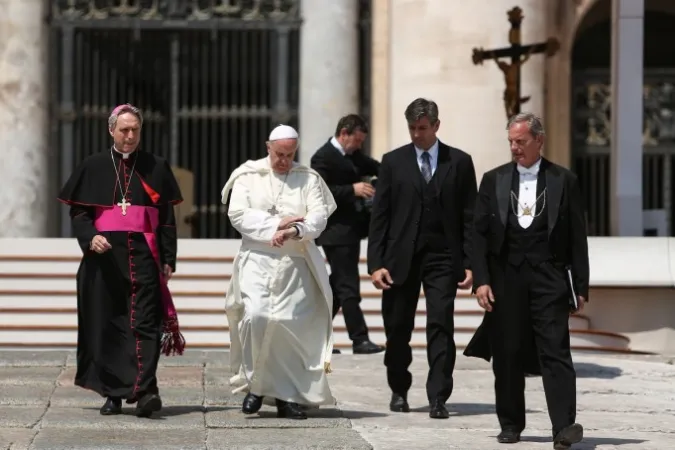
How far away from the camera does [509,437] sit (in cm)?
908

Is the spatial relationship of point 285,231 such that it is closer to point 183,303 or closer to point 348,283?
point 348,283

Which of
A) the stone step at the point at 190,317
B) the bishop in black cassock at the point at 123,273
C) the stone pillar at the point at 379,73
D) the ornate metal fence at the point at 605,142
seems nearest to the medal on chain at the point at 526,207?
the bishop in black cassock at the point at 123,273

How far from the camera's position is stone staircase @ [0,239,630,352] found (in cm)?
1459

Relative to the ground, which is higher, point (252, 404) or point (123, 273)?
point (123, 273)

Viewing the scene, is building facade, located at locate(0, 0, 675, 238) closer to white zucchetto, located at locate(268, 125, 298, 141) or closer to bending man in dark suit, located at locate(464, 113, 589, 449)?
white zucchetto, located at locate(268, 125, 298, 141)

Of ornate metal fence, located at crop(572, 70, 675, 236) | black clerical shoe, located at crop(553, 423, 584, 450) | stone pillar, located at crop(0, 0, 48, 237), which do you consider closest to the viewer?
black clerical shoe, located at crop(553, 423, 584, 450)

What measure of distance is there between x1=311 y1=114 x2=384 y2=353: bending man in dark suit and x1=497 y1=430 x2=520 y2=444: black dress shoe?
3799 mm

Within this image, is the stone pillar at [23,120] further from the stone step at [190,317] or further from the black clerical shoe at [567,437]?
the black clerical shoe at [567,437]

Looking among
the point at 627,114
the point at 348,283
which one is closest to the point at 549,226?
the point at 348,283

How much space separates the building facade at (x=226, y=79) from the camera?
18.4 meters

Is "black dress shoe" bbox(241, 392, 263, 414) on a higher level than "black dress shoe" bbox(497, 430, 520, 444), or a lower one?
higher

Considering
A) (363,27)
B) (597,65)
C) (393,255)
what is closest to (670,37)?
(597,65)

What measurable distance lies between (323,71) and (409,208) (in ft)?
29.6

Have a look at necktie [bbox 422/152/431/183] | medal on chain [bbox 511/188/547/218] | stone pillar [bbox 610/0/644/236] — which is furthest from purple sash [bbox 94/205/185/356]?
stone pillar [bbox 610/0/644/236]
